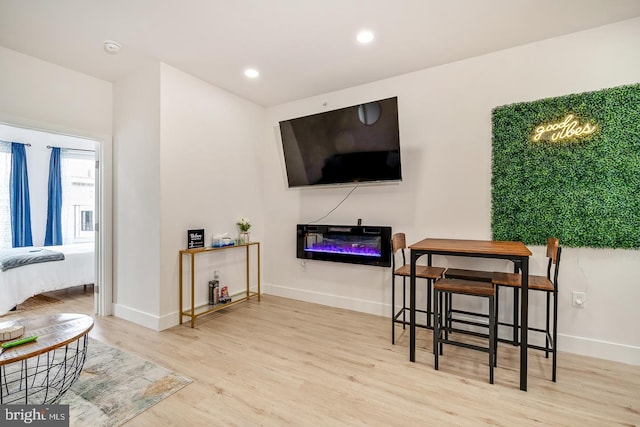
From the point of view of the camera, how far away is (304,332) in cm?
301

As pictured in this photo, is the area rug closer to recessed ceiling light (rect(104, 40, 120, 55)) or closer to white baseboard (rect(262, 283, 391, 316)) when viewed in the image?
white baseboard (rect(262, 283, 391, 316))

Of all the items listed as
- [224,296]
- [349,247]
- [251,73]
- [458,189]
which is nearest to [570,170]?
[458,189]

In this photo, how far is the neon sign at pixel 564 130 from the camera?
251 cm

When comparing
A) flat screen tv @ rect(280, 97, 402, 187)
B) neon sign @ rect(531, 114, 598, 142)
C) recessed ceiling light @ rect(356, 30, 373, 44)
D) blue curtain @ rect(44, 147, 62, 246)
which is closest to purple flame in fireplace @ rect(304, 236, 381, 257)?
flat screen tv @ rect(280, 97, 402, 187)

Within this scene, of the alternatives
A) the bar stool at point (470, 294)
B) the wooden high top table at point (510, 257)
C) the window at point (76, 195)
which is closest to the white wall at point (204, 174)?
the wooden high top table at point (510, 257)

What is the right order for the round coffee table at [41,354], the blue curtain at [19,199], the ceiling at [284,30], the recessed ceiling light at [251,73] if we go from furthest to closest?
the blue curtain at [19,199] < the recessed ceiling light at [251,73] < the ceiling at [284,30] < the round coffee table at [41,354]

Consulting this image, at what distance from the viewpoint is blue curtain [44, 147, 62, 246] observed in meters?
5.79

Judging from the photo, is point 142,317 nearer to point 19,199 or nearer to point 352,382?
point 352,382

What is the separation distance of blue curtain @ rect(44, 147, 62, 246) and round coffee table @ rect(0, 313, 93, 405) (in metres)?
4.53

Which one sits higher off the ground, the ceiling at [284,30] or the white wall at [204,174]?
the ceiling at [284,30]

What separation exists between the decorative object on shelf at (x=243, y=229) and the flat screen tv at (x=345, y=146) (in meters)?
0.79

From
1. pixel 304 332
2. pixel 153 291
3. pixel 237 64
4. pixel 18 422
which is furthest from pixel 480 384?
pixel 237 64

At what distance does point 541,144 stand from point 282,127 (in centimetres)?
274

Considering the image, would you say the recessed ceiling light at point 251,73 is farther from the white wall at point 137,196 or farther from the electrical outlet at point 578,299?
the electrical outlet at point 578,299
